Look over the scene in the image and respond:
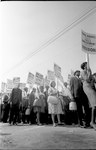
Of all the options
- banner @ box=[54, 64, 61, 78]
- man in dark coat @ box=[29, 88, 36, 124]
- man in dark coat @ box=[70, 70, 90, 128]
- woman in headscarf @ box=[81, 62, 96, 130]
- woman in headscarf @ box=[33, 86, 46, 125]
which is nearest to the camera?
woman in headscarf @ box=[81, 62, 96, 130]

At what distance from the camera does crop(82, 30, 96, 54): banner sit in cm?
495

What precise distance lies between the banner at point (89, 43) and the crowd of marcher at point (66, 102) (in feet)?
1.97

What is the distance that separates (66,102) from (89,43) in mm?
1478

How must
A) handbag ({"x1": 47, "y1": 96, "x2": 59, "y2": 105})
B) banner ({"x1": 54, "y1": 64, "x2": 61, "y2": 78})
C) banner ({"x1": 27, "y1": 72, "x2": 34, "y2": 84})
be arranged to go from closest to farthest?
handbag ({"x1": 47, "y1": 96, "x2": 59, "y2": 105}) → banner ({"x1": 54, "y1": 64, "x2": 61, "y2": 78}) → banner ({"x1": 27, "y1": 72, "x2": 34, "y2": 84})

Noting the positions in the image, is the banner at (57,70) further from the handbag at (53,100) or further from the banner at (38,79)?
the handbag at (53,100)

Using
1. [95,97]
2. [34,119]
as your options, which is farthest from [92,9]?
[34,119]

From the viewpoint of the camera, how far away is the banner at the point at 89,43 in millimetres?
4949

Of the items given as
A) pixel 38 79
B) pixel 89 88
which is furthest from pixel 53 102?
pixel 38 79

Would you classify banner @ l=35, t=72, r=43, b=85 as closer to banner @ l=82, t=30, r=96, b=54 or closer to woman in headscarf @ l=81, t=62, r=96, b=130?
banner @ l=82, t=30, r=96, b=54

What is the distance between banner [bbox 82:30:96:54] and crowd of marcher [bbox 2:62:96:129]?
0.60 metres

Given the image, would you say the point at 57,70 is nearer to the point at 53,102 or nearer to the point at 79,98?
the point at 53,102

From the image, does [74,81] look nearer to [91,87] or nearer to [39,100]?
[91,87]

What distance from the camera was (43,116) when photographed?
20.6 ft

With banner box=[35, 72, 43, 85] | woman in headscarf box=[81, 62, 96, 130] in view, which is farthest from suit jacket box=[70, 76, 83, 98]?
banner box=[35, 72, 43, 85]
